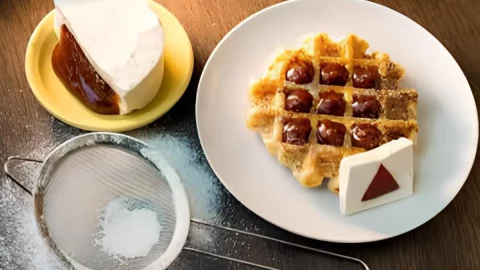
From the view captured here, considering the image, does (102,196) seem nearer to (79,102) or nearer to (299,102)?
(79,102)

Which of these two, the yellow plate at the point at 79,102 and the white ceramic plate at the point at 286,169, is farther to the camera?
the yellow plate at the point at 79,102

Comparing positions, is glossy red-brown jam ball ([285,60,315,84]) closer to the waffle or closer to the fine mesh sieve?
the waffle

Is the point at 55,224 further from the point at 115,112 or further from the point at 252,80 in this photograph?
the point at 252,80

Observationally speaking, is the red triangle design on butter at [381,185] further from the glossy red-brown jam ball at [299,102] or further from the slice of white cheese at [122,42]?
the slice of white cheese at [122,42]

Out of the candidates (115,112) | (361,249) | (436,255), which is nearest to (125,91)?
(115,112)

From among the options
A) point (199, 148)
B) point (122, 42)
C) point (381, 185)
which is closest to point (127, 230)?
point (199, 148)

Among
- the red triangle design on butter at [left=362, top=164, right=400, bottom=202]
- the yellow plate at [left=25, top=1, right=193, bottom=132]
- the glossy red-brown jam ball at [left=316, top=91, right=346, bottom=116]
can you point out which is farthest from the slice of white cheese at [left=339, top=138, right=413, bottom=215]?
the yellow plate at [left=25, top=1, right=193, bottom=132]

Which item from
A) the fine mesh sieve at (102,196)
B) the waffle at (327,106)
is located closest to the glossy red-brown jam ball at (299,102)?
the waffle at (327,106)
